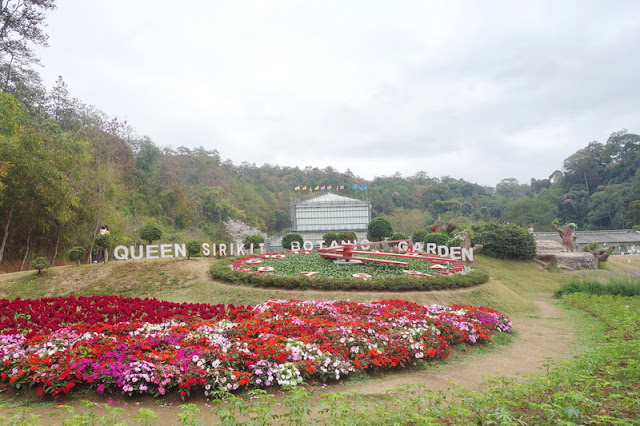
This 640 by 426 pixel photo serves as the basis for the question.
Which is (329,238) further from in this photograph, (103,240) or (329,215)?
(329,215)

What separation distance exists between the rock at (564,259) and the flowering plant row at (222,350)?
15.5 metres

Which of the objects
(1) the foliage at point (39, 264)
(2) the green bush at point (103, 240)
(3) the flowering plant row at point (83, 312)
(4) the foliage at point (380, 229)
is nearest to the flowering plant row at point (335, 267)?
(2) the green bush at point (103, 240)

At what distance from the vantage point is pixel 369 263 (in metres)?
13.3

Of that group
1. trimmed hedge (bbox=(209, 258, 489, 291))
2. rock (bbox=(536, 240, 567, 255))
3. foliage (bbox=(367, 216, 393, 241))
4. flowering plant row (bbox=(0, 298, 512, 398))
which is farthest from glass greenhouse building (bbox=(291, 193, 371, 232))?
flowering plant row (bbox=(0, 298, 512, 398))

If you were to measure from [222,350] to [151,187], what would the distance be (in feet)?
109

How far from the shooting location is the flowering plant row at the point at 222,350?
3.98m

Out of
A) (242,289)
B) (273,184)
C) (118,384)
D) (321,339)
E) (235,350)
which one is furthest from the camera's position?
(273,184)

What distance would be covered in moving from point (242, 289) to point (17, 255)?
12.2 m

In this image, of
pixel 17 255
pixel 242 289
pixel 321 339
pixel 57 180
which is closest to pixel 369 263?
pixel 242 289

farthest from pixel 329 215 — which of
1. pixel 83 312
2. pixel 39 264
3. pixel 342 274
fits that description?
pixel 83 312

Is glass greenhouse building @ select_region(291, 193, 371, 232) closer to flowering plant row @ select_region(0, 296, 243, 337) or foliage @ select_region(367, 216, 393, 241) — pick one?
foliage @ select_region(367, 216, 393, 241)

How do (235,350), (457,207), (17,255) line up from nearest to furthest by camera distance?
(235,350) → (17,255) → (457,207)

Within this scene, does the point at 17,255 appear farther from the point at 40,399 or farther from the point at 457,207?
the point at 457,207

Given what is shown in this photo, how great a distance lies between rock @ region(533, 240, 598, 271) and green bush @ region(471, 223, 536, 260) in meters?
0.58
